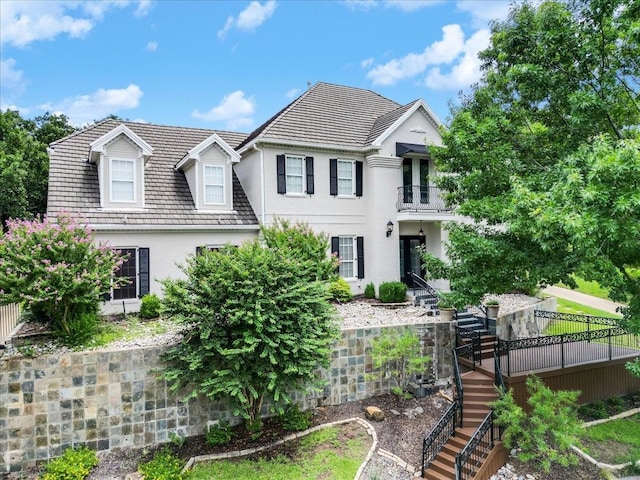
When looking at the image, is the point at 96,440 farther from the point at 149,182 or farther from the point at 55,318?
the point at 149,182

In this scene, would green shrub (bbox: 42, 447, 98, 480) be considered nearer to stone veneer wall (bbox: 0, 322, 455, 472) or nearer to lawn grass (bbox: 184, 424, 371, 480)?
stone veneer wall (bbox: 0, 322, 455, 472)

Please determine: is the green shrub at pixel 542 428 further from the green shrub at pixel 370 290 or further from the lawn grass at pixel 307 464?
the green shrub at pixel 370 290

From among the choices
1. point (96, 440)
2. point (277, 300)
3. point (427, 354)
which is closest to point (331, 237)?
point (427, 354)

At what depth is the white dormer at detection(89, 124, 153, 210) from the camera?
49.0 feet

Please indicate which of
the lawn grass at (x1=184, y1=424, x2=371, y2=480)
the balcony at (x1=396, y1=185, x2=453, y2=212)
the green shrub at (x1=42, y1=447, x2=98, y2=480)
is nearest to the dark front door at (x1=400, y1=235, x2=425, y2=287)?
the balcony at (x1=396, y1=185, x2=453, y2=212)

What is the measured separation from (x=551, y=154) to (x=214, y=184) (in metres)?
12.3

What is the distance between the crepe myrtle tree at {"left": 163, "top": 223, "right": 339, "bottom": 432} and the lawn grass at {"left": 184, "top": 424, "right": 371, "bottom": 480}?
3.69 feet

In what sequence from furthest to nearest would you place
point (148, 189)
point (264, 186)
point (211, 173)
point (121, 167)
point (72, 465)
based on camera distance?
point (264, 186)
point (211, 173)
point (148, 189)
point (121, 167)
point (72, 465)

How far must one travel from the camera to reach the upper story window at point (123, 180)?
15196 millimetres

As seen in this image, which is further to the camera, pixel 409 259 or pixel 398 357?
pixel 409 259

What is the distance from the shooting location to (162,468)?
880 centimetres

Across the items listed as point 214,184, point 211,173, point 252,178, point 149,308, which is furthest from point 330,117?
point 149,308

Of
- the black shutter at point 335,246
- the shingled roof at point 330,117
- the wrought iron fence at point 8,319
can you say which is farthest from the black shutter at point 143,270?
the black shutter at point 335,246

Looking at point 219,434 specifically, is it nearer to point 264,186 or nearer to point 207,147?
point 264,186
